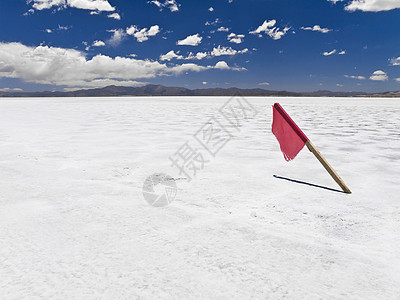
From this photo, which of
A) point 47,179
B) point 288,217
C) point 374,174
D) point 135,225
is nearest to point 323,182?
point 374,174

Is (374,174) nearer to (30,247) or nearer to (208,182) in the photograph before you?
(208,182)

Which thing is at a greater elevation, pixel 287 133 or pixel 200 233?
pixel 287 133

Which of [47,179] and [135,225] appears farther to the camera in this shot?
[47,179]

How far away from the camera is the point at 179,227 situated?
195 centimetres

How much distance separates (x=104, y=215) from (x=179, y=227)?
62cm

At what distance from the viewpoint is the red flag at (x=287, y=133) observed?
2.97 meters

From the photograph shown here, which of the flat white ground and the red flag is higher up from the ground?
the red flag

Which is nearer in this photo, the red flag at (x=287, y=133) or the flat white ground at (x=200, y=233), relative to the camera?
the flat white ground at (x=200, y=233)

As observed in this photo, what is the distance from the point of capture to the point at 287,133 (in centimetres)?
307

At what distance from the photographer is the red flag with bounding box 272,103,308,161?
2.97 m

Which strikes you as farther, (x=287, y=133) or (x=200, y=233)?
(x=287, y=133)

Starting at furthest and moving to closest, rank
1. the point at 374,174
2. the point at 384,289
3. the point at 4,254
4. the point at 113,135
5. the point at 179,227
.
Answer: the point at 113,135 → the point at 374,174 → the point at 179,227 → the point at 4,254 → the point at 384,289

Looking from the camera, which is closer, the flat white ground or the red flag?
the flat white ground

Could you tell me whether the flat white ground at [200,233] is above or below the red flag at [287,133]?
below
